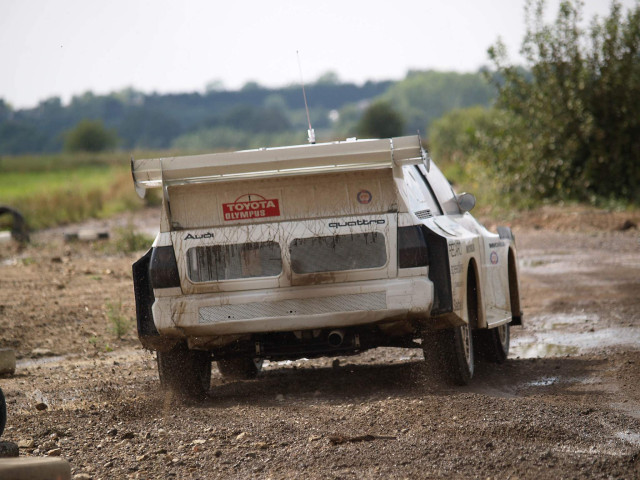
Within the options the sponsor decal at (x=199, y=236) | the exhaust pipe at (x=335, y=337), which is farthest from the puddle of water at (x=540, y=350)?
the sponsor decal at (x=199, y=236)

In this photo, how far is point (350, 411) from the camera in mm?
6844

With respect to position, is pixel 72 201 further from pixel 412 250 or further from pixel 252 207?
pixel 412 250

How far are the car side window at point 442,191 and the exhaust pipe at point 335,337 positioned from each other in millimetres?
1653

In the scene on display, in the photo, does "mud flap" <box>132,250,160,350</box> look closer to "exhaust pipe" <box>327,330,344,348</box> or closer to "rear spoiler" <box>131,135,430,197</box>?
"rear spoiler" <box>131,135,430,197</box>

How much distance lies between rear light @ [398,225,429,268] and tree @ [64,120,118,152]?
151m

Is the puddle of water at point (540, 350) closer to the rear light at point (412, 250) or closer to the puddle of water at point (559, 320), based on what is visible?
the puddle of water at point (559, 320)

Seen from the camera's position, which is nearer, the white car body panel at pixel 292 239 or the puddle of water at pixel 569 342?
the white car body panel at pixel 292 239

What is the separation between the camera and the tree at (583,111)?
2578 centimetres

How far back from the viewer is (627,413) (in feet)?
21.7

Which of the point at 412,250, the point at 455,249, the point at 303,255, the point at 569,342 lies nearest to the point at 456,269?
the point at 455,249

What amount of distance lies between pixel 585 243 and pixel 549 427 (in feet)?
47.9

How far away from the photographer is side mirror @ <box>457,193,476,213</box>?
8922mm

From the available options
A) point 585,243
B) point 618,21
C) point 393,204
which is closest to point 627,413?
point 393,204

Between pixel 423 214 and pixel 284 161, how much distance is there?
113 cm
